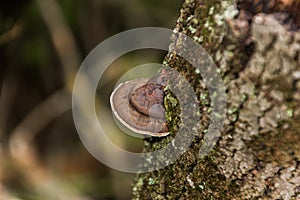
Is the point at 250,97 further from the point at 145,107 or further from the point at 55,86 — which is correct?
the point at 55,86

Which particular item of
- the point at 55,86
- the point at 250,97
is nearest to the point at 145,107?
the point at 250,97

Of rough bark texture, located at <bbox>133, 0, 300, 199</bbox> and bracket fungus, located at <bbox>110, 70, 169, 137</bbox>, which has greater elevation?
bracket fungus, located at <bbox>110, 70, 169, 137</bbox>

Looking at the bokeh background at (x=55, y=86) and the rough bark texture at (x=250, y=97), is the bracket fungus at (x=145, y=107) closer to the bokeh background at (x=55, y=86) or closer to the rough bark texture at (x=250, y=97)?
the rough bark texture at (x=250, y=97)

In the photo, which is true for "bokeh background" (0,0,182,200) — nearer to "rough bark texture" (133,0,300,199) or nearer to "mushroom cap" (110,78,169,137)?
"mushroom cap" (110,78,169,137)

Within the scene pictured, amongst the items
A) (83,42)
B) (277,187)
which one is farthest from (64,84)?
(277,187)

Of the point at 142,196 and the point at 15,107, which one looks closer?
the point at 142,196

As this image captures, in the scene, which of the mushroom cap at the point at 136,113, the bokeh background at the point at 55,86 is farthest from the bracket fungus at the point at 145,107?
the bokeh background at the point at 55,86

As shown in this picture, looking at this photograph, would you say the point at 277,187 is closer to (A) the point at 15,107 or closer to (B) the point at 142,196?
(B) the point at 142,196

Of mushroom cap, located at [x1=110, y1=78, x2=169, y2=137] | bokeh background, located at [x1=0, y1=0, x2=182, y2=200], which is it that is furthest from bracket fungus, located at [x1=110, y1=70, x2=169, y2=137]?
bokeh background, located at [x1=0, y1=0, x2=182, y2=200]
